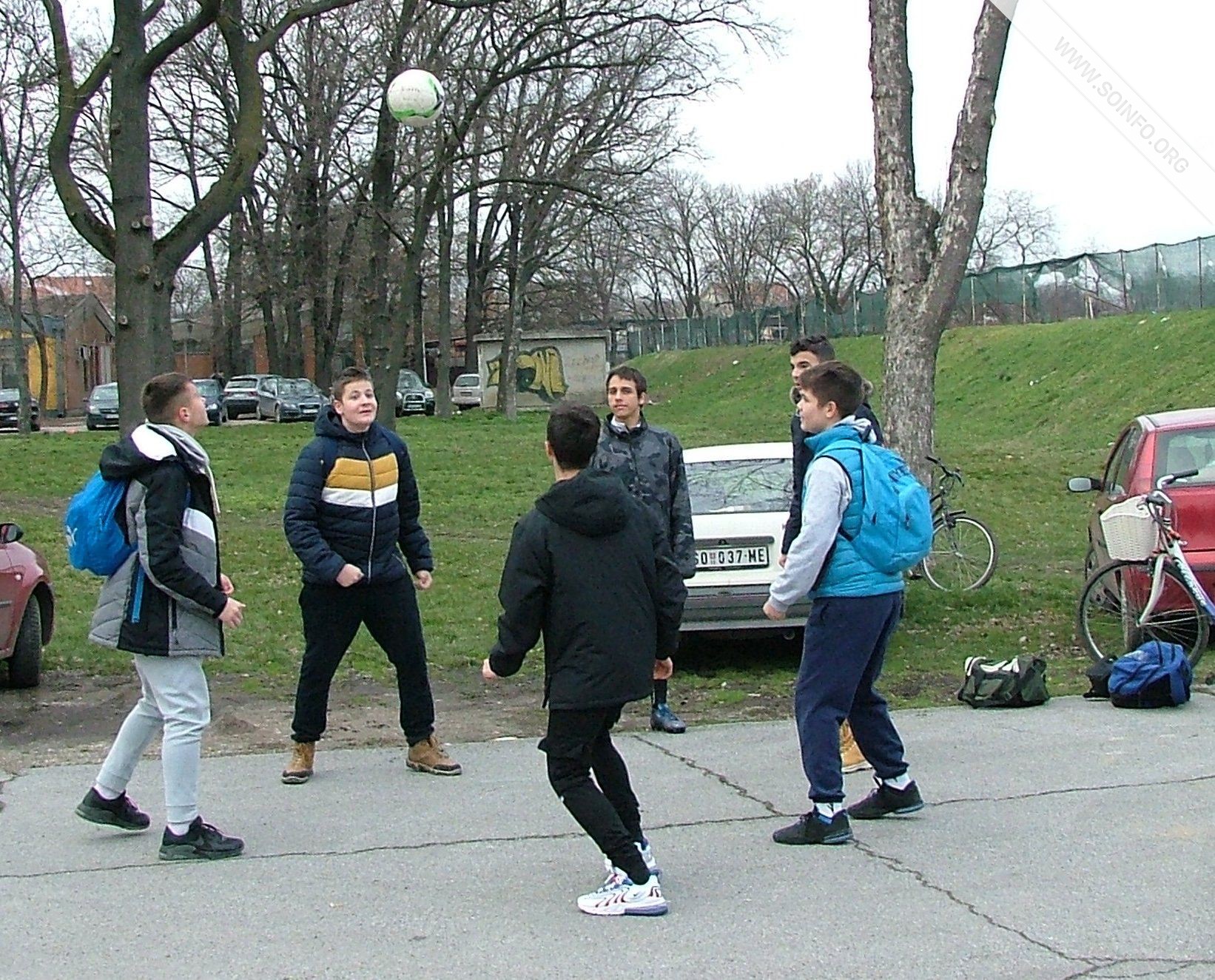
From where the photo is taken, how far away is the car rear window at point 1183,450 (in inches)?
400

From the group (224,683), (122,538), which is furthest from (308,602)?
(224,683)

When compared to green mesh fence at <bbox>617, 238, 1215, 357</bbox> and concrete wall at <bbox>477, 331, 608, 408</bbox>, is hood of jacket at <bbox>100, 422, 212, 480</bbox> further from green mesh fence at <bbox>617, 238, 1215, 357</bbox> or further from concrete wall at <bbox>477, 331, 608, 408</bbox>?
concrete wall at <bbox>477, 331, 608, 408</bbox>

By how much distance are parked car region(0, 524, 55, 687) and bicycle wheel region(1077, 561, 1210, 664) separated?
6.24m

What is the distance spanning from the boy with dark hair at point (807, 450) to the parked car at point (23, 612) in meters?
4.44

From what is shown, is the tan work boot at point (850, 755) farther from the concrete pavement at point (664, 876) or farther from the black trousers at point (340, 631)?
the black trousers at point (340, 631)

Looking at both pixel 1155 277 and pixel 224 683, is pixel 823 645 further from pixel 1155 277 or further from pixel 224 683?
pixel 1155 277

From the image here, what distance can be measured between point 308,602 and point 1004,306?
38063 millimetres

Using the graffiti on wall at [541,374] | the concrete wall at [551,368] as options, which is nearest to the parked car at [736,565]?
the concrete wall at [551,368]

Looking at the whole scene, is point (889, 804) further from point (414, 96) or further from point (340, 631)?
point (414, 96)

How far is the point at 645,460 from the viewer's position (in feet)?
25.9

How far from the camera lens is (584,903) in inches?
199

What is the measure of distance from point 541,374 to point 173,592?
5044 centimetres

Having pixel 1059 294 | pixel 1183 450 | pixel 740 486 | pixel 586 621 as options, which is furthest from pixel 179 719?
pixel 1059 294

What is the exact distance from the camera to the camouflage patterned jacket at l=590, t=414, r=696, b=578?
25.8 feet
